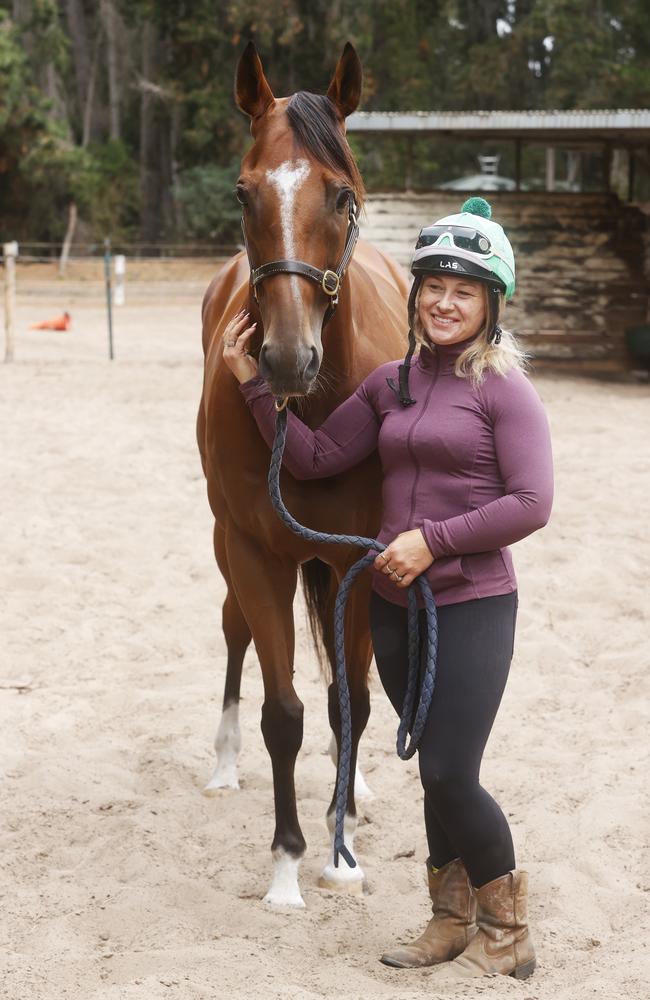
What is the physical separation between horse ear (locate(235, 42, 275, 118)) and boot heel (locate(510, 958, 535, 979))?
2.03m

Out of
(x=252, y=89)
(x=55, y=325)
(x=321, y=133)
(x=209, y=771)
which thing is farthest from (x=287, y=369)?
(x=55, y=325)

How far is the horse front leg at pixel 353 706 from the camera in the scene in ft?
10.1

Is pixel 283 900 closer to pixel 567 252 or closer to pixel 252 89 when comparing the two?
pixel 252 89

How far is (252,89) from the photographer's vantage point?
8.76ft

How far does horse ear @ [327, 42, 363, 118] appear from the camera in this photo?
2.69 meters

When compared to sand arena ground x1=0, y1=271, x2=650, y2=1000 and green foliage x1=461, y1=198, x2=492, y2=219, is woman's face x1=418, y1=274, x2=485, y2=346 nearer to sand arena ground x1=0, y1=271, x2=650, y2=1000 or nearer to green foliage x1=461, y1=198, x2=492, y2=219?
green foliage x1=461, y1=198, x2=492, y2=219

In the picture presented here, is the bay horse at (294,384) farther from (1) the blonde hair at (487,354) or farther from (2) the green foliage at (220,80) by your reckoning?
(2) the green foliage at (220,80)

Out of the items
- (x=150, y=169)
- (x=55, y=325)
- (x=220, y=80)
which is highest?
(x=220, y=80)

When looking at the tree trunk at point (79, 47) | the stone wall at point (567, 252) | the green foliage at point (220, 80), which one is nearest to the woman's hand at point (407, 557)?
the stone wall at point (567, 252)

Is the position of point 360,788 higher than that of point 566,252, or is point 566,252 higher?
point 566,252

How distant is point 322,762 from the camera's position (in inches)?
155

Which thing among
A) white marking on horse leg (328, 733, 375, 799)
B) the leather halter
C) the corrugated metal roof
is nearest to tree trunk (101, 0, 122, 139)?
the corrugated metal roof

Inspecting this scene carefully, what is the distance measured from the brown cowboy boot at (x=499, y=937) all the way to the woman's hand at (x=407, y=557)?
0.69 metres

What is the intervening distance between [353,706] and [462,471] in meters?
1.09
